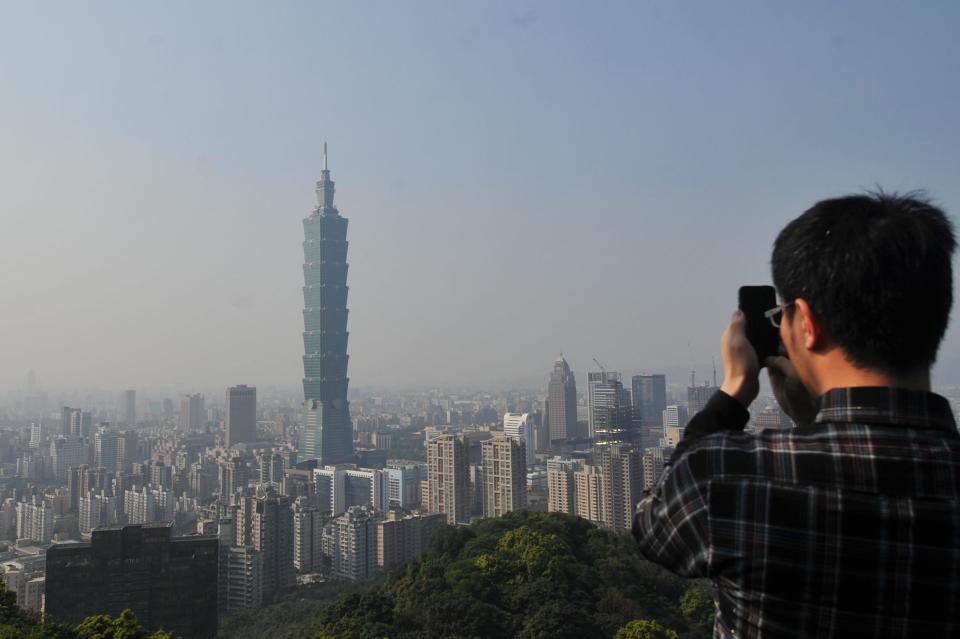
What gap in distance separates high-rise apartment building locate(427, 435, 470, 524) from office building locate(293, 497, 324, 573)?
421 cm

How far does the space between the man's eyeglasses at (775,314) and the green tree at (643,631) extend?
6.59m

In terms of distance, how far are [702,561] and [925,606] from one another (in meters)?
0.13

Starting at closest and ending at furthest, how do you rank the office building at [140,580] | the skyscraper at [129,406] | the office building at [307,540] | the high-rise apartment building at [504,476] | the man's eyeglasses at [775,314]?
the man's eyeglasses at [775,314], the office building at [140,580], the office building at [307,540], the high-rise apartment building at [504,476], the skyscraper at [129,406]

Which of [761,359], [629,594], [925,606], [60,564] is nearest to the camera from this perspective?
[925,606]

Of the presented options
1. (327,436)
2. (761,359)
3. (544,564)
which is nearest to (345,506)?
(327,436)

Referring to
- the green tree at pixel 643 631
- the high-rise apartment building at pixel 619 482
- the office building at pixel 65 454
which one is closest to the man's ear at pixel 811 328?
the green tree at pixel 643 631

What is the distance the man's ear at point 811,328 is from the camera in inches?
21.2

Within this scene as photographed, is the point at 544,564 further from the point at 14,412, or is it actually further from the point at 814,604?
the point at 14,412

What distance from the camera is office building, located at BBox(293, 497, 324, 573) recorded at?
600 inches

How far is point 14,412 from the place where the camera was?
136 feet

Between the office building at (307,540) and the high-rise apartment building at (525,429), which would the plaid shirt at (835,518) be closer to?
the office building at (307,540)

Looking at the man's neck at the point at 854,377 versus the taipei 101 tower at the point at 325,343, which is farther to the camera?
the taipei 101 tower at the point at 325,343

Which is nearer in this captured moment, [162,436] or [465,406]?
[162,436]

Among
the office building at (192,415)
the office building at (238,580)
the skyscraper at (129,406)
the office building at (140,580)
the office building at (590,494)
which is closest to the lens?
the office building at (140,580)
